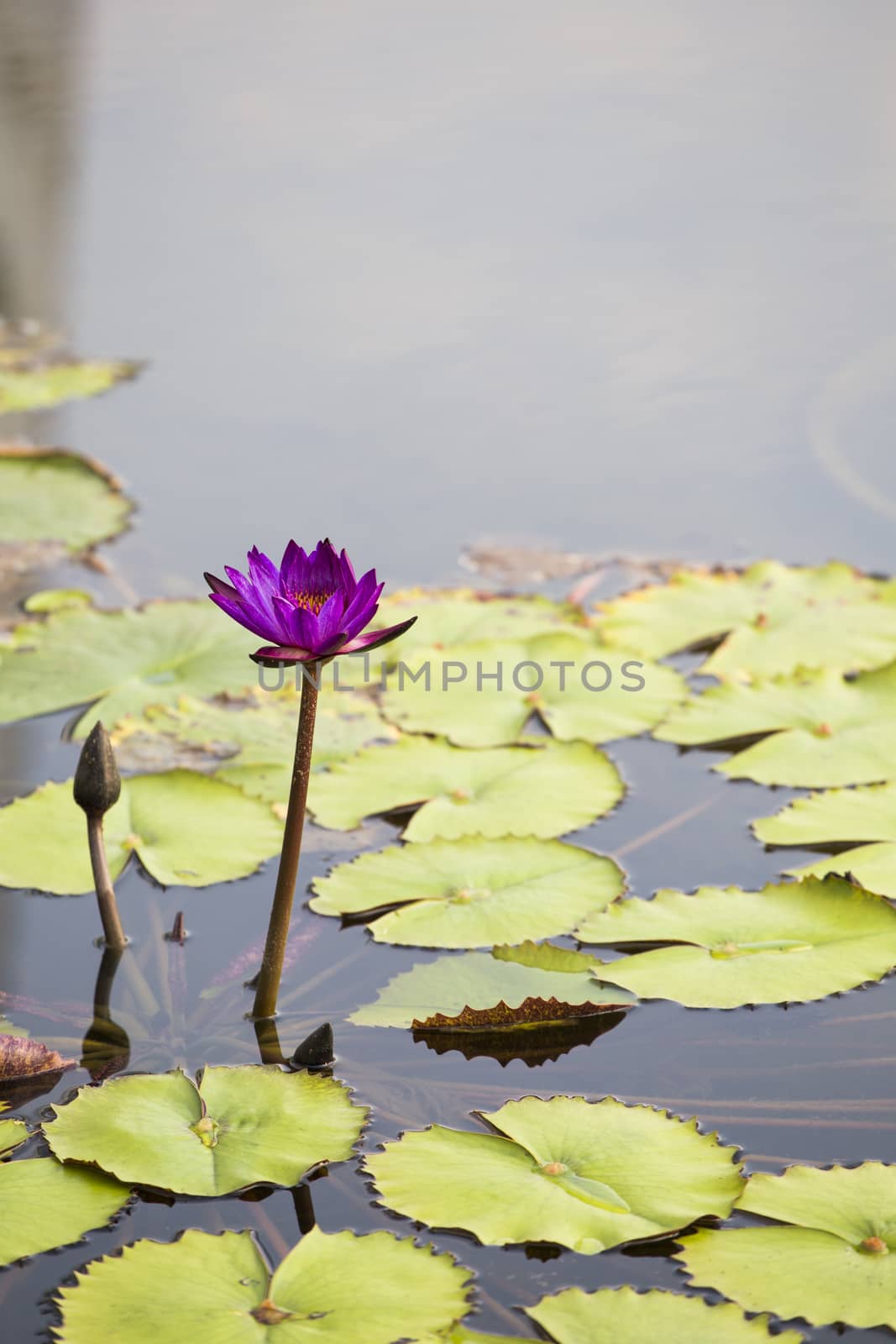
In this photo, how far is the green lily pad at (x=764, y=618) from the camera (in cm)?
256

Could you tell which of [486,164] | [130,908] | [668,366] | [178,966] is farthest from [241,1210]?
[486,164]

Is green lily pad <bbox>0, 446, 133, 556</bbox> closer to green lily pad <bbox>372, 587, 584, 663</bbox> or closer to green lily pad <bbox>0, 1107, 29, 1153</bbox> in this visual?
green lily pad <bbox>372, 587, 584, 663</bbox>

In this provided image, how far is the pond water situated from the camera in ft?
5.13

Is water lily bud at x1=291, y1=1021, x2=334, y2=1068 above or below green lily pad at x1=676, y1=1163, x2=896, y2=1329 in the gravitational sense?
above

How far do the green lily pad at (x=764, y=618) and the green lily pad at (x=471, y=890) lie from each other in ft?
2.56

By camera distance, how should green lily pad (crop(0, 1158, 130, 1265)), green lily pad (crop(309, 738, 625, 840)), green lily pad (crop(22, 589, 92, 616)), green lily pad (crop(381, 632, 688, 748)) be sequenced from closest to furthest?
green lily pad (crop(0, 1158, 130, 1265)) < green lily pad (crop(309, 738, 625, 840)) < green lily pad (crop(381, 632, 688, 748)) < green lily pad (crop(22, 589, 92, 616))

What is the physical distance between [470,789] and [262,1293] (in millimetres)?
1059

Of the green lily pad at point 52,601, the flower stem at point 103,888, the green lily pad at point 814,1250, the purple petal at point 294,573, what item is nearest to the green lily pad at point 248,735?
the flower stem at point 103,888

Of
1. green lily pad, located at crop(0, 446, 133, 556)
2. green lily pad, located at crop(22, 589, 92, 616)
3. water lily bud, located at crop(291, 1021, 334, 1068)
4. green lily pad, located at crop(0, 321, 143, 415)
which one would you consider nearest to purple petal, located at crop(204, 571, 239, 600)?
water lily bud, located at crop(291, 1021, 334, 1068)

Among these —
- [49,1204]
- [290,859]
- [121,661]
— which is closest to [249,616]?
[290,859]

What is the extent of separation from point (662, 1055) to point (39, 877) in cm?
92

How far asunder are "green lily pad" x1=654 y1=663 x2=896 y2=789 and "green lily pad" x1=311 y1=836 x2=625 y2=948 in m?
0.47

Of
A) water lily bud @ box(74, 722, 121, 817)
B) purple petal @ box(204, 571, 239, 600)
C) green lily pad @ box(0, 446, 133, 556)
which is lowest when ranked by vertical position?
water lily bud @ box(74, 722, 121, 817)

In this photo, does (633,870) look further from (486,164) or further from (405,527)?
(486,164)
